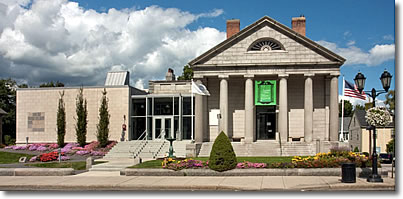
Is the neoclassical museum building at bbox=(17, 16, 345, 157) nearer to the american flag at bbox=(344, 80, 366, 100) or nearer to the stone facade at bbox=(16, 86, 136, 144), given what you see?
the stone facade at bbox=(16, 86, 136, 144)

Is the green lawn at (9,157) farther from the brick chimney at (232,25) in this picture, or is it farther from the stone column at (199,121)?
the brick chimney at (232,25)

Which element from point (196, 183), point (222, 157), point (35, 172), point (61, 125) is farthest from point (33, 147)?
point (196, 183)

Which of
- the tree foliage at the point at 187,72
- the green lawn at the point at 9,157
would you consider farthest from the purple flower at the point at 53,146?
the tree foliage at the point at 187,72

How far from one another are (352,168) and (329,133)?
731 inches

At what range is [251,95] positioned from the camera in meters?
33.2

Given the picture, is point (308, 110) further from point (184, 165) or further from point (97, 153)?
point (97, 153)

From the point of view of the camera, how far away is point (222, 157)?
19.6m

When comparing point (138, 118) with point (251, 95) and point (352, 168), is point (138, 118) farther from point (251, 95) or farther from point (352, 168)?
point (352, 168)

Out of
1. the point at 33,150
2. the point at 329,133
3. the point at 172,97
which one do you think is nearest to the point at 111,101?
the point at 172,97

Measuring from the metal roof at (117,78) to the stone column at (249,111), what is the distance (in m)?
16.7

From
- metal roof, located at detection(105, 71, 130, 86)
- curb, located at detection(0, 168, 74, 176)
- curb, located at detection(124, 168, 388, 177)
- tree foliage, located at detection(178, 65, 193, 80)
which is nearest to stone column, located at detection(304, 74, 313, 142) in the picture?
curb, located at detection(124, 168, 388, 177)

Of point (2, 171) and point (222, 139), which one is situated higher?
point (222, 139)

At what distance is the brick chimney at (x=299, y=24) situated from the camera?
38.4 m

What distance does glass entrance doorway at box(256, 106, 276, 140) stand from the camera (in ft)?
119
